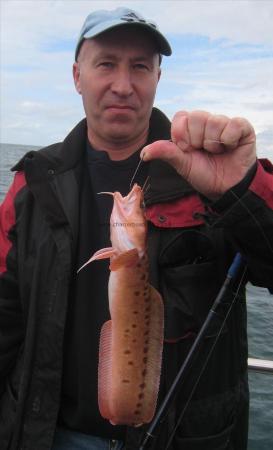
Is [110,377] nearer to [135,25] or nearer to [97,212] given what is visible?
[97,212]

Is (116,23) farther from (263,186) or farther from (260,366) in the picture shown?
Answer: (260,366)

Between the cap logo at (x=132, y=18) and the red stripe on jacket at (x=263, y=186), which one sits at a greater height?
the cap logo at (x=132, y=18)

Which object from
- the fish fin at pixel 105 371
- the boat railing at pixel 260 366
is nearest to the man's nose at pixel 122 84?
the fish fin at pixel 105 371

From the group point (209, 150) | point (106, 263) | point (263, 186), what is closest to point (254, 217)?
point (263, 186)

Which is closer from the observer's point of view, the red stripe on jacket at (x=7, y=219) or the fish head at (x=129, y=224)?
the fish head at (x=129, y=224)

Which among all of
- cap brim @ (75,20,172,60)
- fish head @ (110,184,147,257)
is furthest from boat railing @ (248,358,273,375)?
cap brim @ (75,20,172,60)

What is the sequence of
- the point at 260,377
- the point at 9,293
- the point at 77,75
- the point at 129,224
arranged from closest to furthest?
the point at 129,224, the point at 9,293, the point at 77,75, the point at 260,377

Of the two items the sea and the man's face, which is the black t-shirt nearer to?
the man's face

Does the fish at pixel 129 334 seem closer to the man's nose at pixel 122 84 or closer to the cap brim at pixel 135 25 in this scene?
the man's nose at pixel 122 84

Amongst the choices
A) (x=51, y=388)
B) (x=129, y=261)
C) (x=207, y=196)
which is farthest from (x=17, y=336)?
(x=207, y=196)
